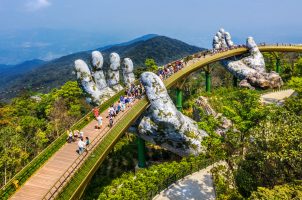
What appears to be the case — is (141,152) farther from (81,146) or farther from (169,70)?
(169,70)

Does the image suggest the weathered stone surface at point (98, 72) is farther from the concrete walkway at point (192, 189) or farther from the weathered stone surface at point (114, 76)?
the concrete walkway at point (192, 189)

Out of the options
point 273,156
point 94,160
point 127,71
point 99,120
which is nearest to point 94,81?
point 127,71

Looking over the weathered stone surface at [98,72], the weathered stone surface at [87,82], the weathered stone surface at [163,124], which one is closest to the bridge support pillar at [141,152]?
the weathered stone surface at [163,124]

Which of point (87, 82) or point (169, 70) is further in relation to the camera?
point (87, 82)

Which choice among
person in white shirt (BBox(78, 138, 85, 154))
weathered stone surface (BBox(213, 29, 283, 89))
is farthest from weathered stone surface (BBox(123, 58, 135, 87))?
person in white shirt (BBox(78, 138, 85, 154))

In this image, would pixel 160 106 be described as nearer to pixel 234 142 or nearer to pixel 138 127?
pixel 138 127

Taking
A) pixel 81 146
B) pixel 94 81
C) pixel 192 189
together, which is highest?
pixel 94 81
